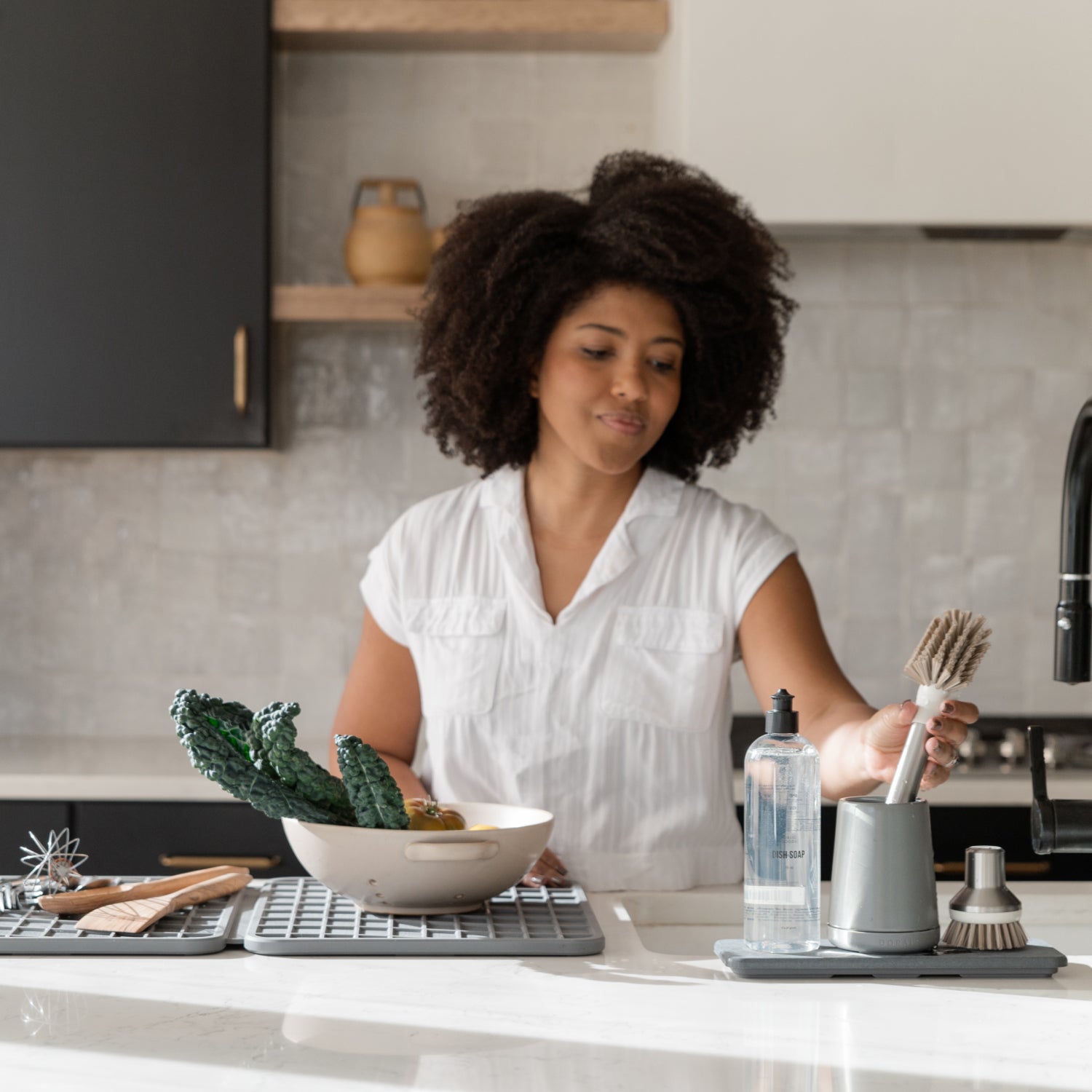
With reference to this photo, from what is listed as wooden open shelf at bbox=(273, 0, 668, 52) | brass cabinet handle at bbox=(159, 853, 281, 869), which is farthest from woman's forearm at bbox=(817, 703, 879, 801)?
wooden open shelf at bbox=(273, 0, 668, 52)

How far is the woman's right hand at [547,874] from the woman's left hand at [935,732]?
0.34 m

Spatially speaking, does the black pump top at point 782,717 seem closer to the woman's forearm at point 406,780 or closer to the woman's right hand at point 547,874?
the woman's right hand at point 547,874

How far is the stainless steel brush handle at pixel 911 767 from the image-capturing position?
43.5 inches

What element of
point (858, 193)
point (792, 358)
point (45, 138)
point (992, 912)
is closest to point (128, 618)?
point (45, 138)

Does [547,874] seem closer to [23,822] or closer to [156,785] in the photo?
[156,785]

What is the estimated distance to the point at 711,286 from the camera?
6.07 ft

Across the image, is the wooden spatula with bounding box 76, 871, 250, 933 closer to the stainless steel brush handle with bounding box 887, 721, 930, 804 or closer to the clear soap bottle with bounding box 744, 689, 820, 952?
the clear soap bottle with bounding box 744, 689, 820, 952

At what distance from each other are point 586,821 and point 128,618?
4.81 feet

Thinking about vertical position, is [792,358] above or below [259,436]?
above

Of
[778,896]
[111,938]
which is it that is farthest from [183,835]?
[778,896]

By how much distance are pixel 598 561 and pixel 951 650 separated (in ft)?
2.52

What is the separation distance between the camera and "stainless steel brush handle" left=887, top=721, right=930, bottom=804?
1104 mm

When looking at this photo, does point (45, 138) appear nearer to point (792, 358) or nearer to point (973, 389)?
point (792, 358)

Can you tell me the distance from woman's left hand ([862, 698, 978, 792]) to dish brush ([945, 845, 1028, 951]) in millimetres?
67
